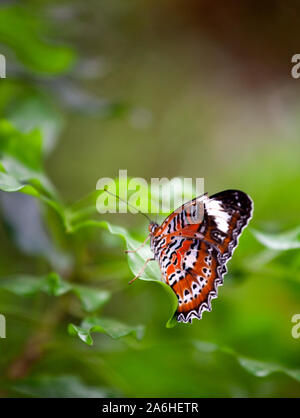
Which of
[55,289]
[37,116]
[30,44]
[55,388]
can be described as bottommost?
[55,388]

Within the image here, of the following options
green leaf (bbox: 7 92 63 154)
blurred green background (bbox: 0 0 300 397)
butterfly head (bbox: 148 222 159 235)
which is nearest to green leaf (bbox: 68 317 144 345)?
blurred green background (bbox: 0 0 300 397)

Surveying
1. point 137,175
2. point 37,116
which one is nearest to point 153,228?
point 37,116

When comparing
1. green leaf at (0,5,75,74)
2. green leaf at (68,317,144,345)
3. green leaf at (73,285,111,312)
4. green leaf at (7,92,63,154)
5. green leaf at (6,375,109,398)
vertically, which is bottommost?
green leaf at (6,375,109,398)

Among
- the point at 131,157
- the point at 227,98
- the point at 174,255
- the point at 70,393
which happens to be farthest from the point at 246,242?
the point at 227,98

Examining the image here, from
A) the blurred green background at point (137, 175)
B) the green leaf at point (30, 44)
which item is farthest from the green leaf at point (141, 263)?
the green leaf at point (30, 44)

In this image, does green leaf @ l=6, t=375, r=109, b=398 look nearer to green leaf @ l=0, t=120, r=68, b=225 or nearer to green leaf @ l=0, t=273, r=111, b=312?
green leaf @ l=0, t=273, r=111, b=312

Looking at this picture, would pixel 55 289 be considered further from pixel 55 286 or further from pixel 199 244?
pixel 199 244
